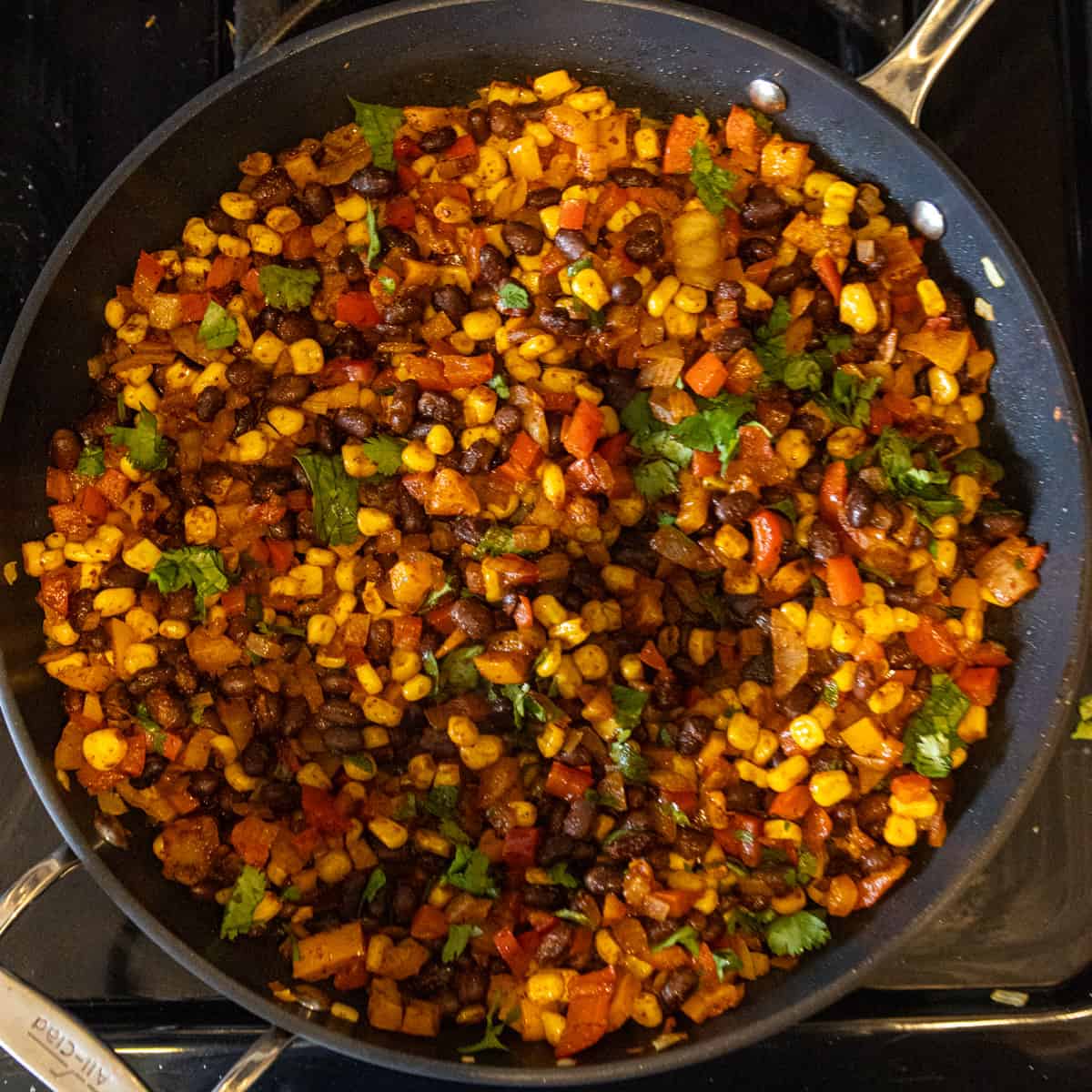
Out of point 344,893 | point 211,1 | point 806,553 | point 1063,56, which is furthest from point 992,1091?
point 211,1

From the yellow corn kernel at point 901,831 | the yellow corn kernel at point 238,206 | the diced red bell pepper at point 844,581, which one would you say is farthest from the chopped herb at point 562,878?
the yellow corn kernel at point 238,206

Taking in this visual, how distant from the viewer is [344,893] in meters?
1.87

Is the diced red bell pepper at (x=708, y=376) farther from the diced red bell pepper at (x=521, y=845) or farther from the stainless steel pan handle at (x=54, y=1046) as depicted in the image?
the stainless steel pan handle at (x=54, y=1046)

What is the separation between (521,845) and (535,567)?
499 mm

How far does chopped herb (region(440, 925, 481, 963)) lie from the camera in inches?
72.0

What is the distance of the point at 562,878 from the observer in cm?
185

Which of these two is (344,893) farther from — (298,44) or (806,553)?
(298,44)

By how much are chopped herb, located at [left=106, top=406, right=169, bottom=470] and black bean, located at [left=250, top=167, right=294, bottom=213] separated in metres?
0.45

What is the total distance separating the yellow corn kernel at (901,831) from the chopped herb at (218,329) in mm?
1469

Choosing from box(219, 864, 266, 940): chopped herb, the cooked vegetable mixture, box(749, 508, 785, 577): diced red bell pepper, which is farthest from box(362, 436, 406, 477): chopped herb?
box(219, 864, 266, 940): chopped herb

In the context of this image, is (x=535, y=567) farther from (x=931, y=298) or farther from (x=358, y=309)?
(x=931, y=298)

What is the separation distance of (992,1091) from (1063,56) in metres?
2.07

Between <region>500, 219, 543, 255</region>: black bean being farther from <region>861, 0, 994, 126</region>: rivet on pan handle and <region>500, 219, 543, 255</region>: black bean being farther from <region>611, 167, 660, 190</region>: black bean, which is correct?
<region>861, 0, 994, 126</region>: rivet on pan handle

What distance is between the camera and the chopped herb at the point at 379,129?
1989 mm
